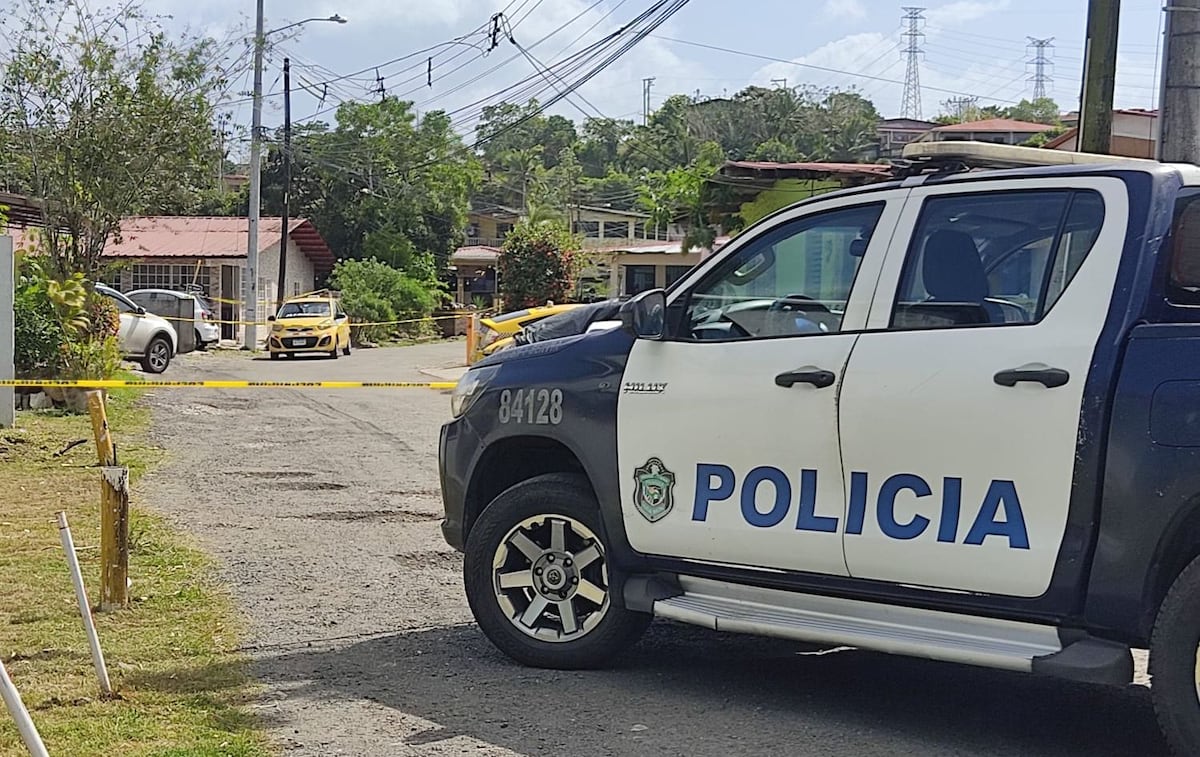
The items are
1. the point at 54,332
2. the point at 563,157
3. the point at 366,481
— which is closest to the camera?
the point at 366,481

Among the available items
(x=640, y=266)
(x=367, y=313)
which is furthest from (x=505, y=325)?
(x=640, y=266)

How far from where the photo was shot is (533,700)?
628 centimetres

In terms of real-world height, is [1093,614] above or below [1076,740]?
above

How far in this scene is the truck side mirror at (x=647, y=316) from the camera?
21.3 feet

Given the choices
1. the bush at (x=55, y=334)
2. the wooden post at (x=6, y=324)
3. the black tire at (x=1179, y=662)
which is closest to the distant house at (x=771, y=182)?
the bush at (x=55, y=334)

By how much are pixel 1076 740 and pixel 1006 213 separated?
201 centimetres

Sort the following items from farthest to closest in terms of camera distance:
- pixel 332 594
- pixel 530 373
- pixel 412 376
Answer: pixel 412 376 < pixel 332 594 < pixel 530 373

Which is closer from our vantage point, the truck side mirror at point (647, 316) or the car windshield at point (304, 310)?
the truck side mirror at point (647, 316)

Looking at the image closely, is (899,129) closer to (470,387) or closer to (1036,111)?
(1036,111)

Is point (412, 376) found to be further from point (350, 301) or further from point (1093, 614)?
point (1093, 614)

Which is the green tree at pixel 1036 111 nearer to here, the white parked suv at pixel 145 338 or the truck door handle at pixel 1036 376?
the white parked suv at pixel 145 338

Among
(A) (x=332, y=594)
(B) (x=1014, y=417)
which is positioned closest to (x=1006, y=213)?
(B) (x=1014, y=417)

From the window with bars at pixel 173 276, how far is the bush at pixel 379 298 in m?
4.45

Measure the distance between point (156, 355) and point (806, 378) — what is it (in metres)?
22.6
